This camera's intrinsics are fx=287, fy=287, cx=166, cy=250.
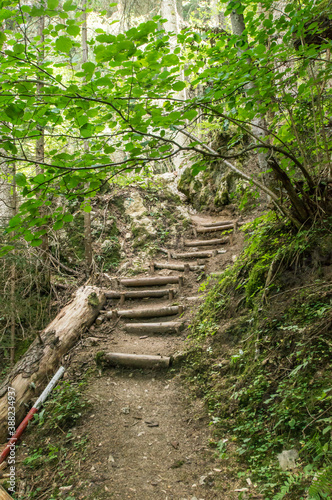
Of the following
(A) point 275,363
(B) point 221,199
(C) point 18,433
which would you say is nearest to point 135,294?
(C) point 18,433

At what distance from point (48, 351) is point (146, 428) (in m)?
2.50

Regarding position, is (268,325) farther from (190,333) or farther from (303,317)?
(190,333)

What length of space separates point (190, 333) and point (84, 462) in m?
2.37

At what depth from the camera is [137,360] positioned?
15.3ft

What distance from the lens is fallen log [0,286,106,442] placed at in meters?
4.44

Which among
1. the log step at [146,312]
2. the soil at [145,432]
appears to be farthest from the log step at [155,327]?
the log step at [146,312]

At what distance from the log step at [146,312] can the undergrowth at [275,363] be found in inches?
58.9

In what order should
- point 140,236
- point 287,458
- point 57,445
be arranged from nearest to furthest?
point 287,458 < point 57,445 < point 140,236

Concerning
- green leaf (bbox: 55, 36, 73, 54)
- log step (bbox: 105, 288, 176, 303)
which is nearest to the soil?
log step (bbox: 105, 288, 176, 303)

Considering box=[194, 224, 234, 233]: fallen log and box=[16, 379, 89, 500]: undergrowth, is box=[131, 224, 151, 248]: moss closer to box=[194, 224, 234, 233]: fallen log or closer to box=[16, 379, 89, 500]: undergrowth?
box=[194, 224, 234, 233]: fallen log

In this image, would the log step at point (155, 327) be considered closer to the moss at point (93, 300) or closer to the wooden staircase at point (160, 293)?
the wooden staircase at point (160, 293)

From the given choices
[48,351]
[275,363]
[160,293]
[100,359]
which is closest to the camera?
[275,363]

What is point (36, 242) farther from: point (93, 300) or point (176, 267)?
point (176, 267)

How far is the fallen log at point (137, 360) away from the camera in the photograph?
4469 millimetres
